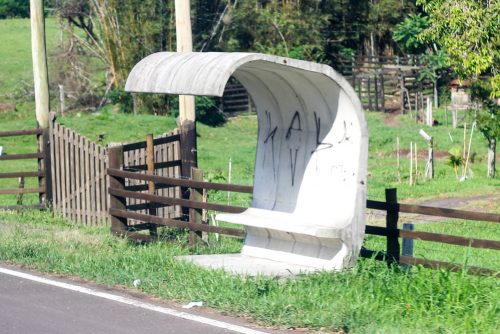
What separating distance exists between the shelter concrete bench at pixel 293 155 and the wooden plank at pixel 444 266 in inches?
22.6

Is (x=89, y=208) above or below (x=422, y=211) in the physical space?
below

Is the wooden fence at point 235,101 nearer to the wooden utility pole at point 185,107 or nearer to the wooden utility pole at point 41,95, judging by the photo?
the wooden utility pole at point 41,95

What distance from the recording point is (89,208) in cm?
1738

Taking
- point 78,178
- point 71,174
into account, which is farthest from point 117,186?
point 71,174

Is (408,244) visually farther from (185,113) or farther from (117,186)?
(185,113)

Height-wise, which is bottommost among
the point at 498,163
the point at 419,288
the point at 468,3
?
the point at 498,163

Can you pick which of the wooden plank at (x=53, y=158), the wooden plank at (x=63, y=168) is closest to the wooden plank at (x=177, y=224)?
the wooden plank at (x=63, y=168)

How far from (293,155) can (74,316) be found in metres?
3.92

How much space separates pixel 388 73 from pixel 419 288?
43.5 meters

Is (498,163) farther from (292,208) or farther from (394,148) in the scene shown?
(292,208)

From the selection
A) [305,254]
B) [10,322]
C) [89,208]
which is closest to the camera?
[10,322]

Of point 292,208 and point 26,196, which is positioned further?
point 26,196

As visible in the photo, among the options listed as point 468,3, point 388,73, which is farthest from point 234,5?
point 468,3

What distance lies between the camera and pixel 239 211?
12.9 metres
